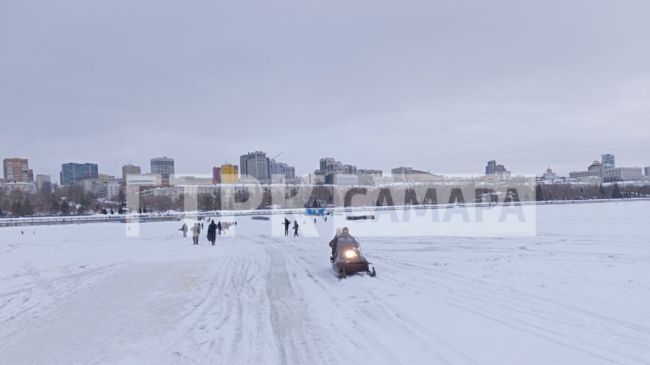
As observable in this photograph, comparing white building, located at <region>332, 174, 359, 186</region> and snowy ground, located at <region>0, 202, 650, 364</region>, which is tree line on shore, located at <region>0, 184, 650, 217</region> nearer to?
white building, located at <region>332, 174, 359, 186</region>

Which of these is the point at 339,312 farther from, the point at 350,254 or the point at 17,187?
the point at 17,187

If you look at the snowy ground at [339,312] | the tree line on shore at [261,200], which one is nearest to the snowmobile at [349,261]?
the snowy ground at [339,312]

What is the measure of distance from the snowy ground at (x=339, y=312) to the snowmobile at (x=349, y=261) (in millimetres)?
321

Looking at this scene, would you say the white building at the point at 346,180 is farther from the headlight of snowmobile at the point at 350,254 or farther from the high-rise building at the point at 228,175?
the headlight of snowmobile at the point at 350,254

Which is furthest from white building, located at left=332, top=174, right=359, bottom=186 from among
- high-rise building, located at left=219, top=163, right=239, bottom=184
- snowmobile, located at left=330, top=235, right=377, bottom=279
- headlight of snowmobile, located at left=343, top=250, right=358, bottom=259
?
headlight of snowmobile, located at left=343, top=250, right=358, bottom=259

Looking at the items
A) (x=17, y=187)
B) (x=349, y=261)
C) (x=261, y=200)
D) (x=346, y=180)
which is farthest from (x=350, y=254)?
(x=17, y=187)

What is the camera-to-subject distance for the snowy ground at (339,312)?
7059 mm

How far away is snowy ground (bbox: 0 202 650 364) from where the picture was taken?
23.2 ft

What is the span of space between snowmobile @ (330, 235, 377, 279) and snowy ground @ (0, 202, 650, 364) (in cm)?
32

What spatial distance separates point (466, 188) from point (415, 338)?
117 m

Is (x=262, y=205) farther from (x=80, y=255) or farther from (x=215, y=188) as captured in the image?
(x=80, y=255)

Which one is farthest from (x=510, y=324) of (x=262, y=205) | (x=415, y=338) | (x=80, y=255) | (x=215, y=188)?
(x=215, y=188)

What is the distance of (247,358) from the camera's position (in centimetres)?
700

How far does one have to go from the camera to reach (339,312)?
31.9 feet
